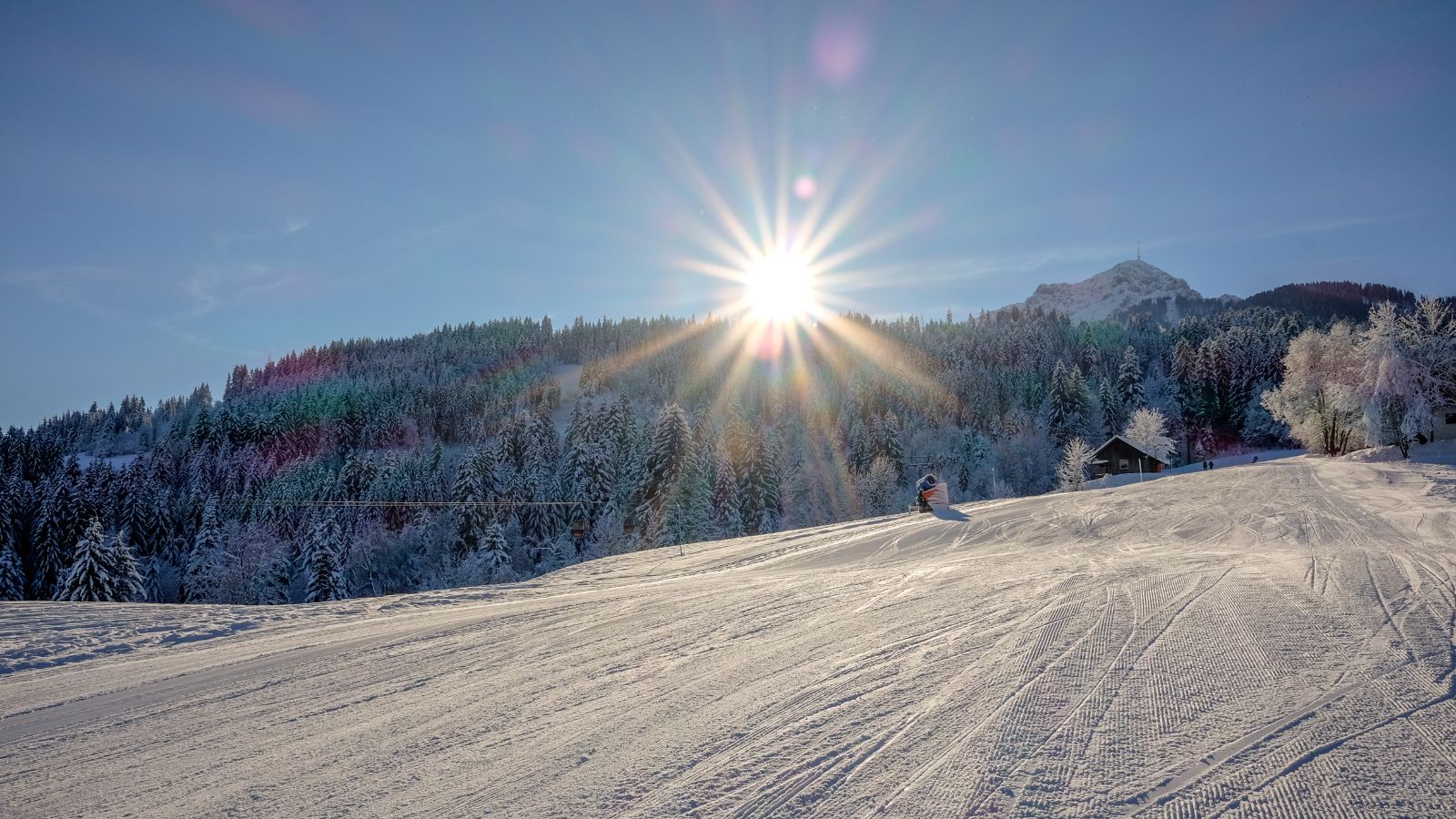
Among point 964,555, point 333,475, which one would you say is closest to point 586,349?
point 333,475

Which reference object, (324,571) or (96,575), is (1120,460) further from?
(96,575)

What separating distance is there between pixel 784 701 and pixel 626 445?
83900mm

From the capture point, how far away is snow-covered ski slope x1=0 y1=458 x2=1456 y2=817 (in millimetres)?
4008

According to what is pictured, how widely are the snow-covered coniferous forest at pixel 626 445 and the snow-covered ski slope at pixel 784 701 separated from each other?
106 feet

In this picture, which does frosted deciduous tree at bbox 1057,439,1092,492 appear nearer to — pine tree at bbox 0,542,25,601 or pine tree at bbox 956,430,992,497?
pine tree at bbox 956,430,992,497

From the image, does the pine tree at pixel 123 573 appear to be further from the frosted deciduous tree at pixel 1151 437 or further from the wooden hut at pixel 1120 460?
the frosted deciduous tree at pixel 1151 437

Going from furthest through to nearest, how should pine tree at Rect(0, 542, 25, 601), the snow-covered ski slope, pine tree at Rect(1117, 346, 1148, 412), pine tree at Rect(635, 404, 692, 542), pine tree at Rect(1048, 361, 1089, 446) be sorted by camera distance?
pine tree at Rect(1117, 346, 1148, 412) → pine tree at Rect(1048, 361, 1089, 446) → pine tree at Rect(635, 404, 692, 542) → pine tree at Rect(0, 542, 25, 601) → the snow-covered ski slope

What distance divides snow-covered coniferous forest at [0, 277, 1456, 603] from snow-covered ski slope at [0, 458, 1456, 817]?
32.3 metres

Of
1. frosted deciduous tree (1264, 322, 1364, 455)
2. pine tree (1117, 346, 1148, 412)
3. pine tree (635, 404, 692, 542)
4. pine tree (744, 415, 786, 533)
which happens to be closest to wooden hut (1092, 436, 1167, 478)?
frosted deciduous tree (1264, 322, 1364, 455)

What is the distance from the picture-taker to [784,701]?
18.3ft

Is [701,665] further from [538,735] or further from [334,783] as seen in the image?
[334,783]

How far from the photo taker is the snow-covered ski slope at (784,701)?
4.01 m

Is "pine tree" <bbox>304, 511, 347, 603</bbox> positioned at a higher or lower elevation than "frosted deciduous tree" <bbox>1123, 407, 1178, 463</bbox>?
lower

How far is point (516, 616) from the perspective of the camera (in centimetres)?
1032
